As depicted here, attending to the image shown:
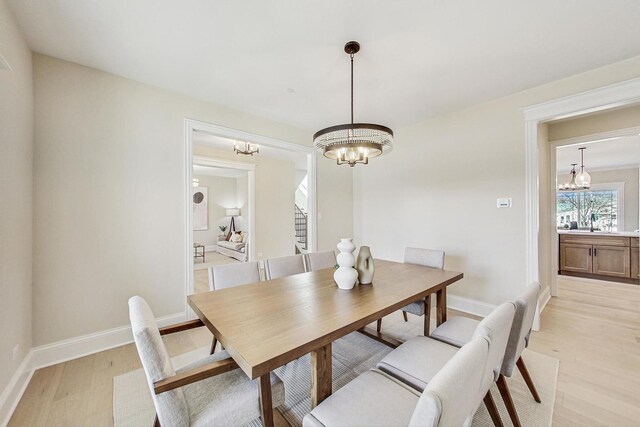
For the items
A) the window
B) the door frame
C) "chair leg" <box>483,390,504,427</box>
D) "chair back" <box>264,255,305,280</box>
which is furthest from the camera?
the window

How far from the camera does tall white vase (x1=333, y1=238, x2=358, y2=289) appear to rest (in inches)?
72.4

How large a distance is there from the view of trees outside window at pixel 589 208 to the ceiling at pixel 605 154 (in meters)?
0.69

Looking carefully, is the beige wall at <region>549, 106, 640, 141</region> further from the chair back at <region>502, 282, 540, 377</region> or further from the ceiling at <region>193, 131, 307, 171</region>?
the ceiling at <region>193, 131, 307, 171</region>

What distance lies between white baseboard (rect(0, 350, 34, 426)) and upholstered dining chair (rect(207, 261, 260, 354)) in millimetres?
1162

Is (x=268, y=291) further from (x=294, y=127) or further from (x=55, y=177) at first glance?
(x=294, y=127)

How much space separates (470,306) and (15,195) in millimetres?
4430

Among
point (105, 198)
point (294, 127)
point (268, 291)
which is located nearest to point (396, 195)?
point (294, 127)

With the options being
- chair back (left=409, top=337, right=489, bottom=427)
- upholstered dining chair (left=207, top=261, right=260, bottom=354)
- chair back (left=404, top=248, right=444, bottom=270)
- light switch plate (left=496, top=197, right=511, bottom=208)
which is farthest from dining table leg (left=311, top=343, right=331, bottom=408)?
light switch plate (left=496, top=197, right=511, bottom=208)

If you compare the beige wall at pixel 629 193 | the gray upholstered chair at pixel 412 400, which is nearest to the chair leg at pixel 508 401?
the gray upholstered chair at pixel 412 400

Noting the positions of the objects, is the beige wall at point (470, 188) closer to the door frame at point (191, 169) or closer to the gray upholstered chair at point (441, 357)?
the door frame at point (191, 169)

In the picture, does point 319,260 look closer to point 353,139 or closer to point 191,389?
point 353,139

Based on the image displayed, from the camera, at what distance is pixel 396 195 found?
13.1 feet

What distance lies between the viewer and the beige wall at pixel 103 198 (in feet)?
7.02

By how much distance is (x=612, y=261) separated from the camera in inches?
176
